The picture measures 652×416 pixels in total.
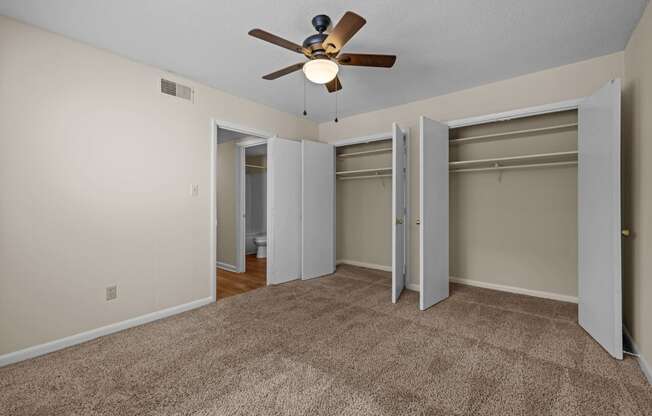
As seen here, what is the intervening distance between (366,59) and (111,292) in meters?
2.99

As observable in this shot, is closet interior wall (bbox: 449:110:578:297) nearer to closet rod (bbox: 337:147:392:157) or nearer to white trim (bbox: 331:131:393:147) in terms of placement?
white trim (bbox: 331:131:393:147)

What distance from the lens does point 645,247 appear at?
2021mm

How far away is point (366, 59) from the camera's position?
86.3 inches

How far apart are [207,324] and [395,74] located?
3.22m

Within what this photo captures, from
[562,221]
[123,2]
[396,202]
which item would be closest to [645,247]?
[562,221]

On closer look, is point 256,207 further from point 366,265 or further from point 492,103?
point 492,103

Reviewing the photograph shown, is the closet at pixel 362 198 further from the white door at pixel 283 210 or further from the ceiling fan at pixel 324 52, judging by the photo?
the ceiling fan at pixel 324 52

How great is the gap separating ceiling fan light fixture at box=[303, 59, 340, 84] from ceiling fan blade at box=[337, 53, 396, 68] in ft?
0.48

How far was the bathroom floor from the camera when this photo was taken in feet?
13.0

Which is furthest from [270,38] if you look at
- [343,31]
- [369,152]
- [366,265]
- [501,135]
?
[366,265]

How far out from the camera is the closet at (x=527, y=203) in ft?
7.71

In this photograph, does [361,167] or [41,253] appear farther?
[361,167]

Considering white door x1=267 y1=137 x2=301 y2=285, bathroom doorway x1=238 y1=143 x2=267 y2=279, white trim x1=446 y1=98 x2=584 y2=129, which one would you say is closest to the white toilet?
bathroom doorway x1=238 y1=143 x2=267 y2=279

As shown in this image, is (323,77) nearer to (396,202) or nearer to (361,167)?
(396,202)
